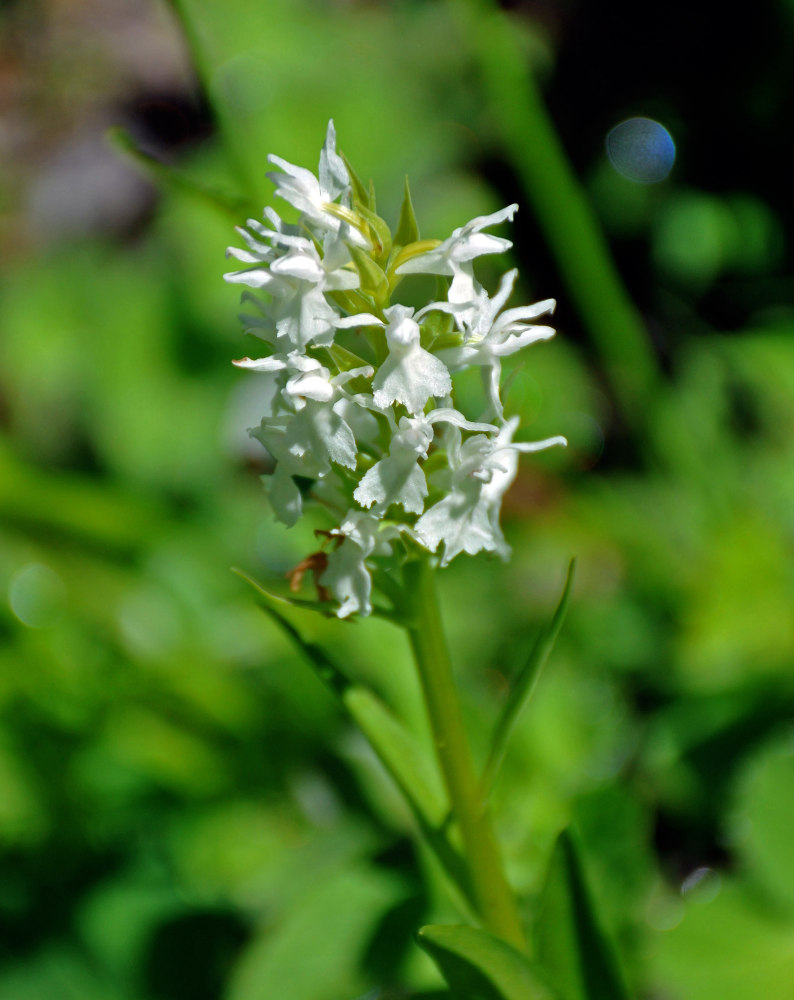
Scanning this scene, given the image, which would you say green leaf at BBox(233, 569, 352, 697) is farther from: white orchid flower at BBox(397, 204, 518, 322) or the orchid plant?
white orchid flower at BBox(397, 204, 518, 322)

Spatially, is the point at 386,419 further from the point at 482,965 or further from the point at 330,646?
the point at 330,646

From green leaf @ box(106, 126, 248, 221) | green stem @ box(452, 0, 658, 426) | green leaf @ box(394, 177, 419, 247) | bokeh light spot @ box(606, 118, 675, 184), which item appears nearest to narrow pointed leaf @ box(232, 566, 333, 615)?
green leaf @ box(394, 177, 419, 247)

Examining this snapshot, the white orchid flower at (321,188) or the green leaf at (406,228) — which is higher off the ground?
the white orchid flower at (321,188)

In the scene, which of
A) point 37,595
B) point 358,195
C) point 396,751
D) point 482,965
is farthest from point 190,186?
point 37,595

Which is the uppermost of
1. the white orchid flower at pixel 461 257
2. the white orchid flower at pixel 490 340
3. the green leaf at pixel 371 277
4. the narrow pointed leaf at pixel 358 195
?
the narrow pointed leaf at pixel 358 195

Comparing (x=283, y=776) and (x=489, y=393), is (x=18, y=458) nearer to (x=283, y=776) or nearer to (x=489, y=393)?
(x=283, y=776)

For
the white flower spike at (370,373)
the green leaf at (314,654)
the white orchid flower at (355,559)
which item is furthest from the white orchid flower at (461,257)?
the green leaf at (314,654)

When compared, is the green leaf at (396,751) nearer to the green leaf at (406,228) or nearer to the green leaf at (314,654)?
the green leaf at (314,654)

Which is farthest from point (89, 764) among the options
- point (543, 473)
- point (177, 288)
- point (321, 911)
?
point (177, 288)
